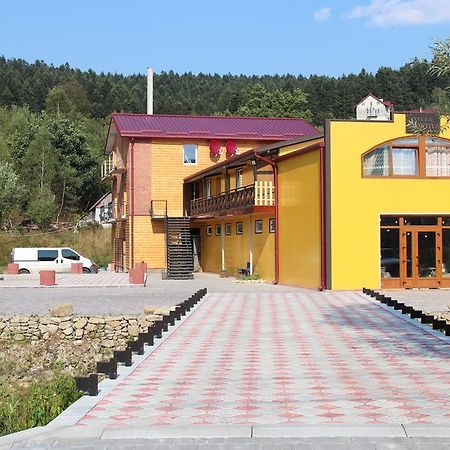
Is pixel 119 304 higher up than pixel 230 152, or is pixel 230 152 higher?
pixel 230 152

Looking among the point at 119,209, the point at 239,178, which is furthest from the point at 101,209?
the point at 239,178

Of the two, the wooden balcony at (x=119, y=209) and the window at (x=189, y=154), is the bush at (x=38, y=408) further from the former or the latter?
the wooden balcony at (x=119, y=209)

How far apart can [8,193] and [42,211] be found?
3495mm

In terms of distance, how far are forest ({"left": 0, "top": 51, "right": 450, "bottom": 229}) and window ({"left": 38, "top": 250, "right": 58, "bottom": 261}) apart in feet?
38.8

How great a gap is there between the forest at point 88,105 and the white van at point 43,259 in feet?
38.7

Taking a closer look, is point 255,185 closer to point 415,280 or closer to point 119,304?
point 415,280

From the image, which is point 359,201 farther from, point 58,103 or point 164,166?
point 58,103

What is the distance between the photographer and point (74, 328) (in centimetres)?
1959

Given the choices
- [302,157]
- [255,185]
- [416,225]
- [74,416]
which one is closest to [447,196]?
[416,225]

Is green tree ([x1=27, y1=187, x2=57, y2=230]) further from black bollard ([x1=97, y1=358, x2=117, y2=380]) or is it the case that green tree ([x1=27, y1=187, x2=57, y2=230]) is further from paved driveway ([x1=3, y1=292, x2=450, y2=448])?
black bollard ([x1=97, y1=358, x2=117, y2=380])

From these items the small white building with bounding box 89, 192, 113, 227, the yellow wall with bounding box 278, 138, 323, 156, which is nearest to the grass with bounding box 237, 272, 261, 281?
the yellow wall with bounding box 278, 138, 323, 156

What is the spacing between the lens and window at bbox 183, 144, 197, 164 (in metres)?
41.4

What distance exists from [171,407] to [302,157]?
65.5 ft

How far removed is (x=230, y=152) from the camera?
41625 mm
